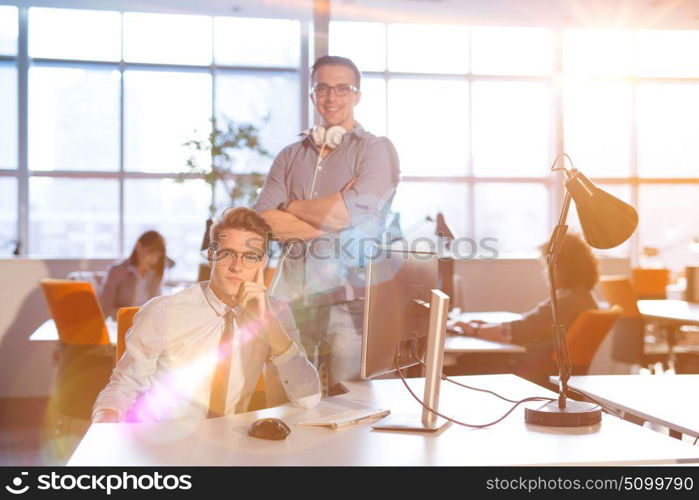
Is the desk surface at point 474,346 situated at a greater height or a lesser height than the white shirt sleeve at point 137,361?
lesser

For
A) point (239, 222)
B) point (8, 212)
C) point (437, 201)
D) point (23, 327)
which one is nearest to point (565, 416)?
point (239, 222)

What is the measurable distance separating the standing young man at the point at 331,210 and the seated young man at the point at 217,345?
0.90 feet

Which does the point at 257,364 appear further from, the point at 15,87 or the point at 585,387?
the point at 15,87

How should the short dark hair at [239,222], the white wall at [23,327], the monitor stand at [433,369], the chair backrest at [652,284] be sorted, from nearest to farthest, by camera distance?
1. the monitor stand at [433,369]
2. the short dark hair at [239,222]
3. the white wall at [23,327]
4. the chair backrest at [652,284]

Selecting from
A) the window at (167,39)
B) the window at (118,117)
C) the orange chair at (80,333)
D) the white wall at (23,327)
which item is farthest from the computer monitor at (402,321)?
the window at (167,39)

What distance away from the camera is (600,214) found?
1.72m

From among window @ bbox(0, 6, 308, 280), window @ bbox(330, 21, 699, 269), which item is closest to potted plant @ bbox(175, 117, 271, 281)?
window @ bbox(0, 6, 308, 280)

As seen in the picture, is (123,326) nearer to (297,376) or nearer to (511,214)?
(297,376)

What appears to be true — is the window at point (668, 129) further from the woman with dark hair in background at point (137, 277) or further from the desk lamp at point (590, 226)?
the desk lamp at point (590, 226)

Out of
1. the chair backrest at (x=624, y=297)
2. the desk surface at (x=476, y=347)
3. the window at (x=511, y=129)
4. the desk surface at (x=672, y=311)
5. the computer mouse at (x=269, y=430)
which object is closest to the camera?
the computer mouse at (x=269, y=430)

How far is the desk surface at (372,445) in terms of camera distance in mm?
1422

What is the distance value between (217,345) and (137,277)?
3.14 metres

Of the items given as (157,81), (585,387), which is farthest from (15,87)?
(585,387)

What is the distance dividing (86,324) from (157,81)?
5.63m
